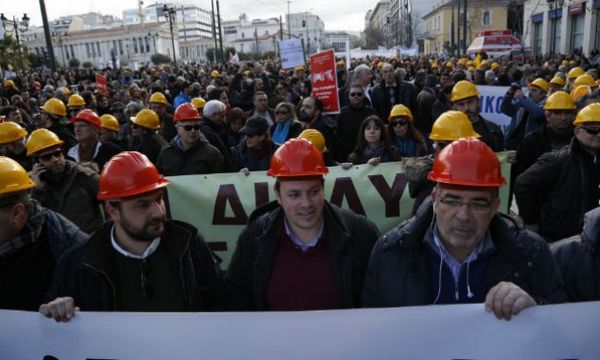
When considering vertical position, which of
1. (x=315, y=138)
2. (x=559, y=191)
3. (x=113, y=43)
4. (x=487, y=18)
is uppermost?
(x=113, y=43)

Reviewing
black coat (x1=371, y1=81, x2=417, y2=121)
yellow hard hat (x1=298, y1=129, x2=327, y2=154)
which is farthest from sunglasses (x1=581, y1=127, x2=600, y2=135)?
black coat (x1=371, y1=81, x2=417, y2=121)

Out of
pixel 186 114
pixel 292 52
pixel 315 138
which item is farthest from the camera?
pixel 292 52

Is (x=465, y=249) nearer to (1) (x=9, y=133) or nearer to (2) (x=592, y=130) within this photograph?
(2) (x=592, y=130)

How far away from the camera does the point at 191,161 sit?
198 inches

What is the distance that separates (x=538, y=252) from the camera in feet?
7.14

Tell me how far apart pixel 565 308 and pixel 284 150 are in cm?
149

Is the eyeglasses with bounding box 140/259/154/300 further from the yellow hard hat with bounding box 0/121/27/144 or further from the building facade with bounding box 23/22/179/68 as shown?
the building facade with bounding box 23/22/179/68

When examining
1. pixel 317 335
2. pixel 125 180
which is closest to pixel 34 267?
pixel 125 180

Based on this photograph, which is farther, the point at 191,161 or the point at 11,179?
the point at 191,161

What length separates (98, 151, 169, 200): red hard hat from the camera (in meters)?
2.50

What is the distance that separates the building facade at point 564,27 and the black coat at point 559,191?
2215cm

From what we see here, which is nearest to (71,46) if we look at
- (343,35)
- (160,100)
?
(343,35)

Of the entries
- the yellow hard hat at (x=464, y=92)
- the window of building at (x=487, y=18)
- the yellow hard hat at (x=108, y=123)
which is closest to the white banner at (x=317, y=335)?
the yellow hard hat at (x=464, y=92)

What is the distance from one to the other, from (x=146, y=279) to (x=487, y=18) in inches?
2687
